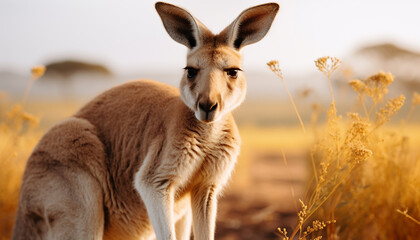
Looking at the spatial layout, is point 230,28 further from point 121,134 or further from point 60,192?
point 60,192

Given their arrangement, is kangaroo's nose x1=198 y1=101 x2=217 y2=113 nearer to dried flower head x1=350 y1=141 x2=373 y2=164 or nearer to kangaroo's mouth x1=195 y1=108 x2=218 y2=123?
kangaroo's mouth x1=195 y1=108 x2=218 y2=123

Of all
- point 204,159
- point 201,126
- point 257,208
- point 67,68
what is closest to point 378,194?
point 204,159

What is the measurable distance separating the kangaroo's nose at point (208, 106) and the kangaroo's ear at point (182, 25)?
678 mm

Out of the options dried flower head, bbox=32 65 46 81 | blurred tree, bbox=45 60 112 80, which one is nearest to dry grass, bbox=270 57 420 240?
dried flower head, bbox=32 65 46 81

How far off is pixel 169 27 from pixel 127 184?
55.6 inches

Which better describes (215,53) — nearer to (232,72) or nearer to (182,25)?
(232,72)

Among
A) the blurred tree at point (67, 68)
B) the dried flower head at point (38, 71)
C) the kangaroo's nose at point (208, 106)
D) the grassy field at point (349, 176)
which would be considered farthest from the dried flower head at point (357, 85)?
the blurred tree at point (67, 68)

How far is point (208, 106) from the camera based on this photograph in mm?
3195

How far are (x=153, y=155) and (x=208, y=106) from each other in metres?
0.83

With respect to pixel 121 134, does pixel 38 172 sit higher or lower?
lower

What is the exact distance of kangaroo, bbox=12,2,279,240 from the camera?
3529 millimetres

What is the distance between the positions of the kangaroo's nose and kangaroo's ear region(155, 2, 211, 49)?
678mm

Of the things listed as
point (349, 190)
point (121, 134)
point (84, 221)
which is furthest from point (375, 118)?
point (84, 221)

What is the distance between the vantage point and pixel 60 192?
3.89 meters
